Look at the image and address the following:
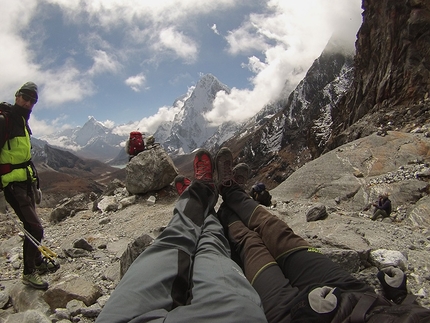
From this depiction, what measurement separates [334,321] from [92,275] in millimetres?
4124

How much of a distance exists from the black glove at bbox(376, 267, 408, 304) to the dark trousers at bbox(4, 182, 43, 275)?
16.2 feet

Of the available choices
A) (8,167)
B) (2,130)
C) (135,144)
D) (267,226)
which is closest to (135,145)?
(135,144)

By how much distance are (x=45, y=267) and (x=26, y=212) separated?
115 centimetres

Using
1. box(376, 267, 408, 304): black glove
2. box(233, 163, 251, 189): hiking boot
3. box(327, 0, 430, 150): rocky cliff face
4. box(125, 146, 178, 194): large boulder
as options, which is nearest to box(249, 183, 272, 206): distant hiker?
box(233, 163, 251, 189): hiking boot

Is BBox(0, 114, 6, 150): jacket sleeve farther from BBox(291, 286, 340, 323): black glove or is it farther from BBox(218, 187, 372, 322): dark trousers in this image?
BBox(291, 286, 340, 323): black glove

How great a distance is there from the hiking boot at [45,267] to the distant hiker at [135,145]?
6.86m

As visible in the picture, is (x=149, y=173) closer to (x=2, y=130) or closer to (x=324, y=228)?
(x=2, y=130)

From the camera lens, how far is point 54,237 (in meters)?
8.05

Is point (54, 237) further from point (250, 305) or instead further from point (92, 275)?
point (250, 305)

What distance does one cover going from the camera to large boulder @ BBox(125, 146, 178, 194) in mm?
10508

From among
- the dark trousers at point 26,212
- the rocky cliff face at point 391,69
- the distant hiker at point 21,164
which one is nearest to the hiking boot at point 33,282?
the distant hiker at point 21,164

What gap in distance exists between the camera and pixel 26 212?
4.76 meters

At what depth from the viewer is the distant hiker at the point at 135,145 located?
464 inches

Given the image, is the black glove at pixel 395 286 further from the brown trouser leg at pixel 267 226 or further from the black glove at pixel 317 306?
the black glove at pixel 317 306
